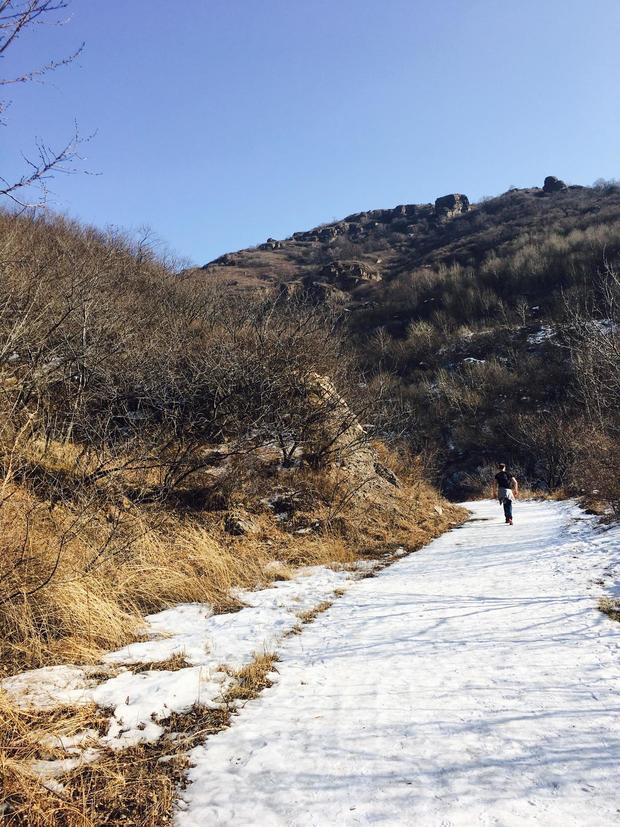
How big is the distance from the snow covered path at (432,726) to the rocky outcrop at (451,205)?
109 metres

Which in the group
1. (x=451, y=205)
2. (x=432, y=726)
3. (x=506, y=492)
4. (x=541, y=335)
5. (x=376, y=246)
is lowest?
(x=506, y=492)

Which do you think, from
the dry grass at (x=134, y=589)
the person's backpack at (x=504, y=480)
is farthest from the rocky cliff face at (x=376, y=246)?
the dry grass at (x=134, y=589)

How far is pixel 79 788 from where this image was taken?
83.0 inches

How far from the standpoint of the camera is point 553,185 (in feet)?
305

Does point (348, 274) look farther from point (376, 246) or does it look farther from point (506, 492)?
point (506, 492)

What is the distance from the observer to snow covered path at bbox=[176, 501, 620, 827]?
2037 mm

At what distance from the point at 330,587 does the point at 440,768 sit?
3816mm

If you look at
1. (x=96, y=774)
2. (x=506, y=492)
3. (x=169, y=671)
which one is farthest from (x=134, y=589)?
(x=506, y=492)

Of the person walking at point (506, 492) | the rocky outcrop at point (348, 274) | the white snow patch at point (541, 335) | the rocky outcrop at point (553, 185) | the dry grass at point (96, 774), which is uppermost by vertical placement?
the rocky outcrop at point (553, 185)

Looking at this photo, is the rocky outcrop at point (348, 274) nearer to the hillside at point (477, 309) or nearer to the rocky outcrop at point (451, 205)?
the hillside at point (477, 309)

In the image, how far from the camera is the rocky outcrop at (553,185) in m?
91.5

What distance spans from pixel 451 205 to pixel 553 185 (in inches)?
796

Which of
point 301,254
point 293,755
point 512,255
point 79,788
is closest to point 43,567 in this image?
point 79,788

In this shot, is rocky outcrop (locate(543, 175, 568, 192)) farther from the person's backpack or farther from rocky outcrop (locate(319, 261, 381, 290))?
the person's backpack
